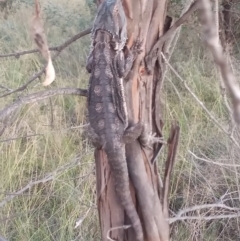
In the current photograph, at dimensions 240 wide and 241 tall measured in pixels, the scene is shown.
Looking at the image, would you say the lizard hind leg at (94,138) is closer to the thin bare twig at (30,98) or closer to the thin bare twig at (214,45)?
the thin bare twig at (30,98)

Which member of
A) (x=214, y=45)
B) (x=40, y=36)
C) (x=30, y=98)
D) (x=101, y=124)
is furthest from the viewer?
(x=101, y=124)

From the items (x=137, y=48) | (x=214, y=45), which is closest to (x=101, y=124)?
(x=137, y=48)

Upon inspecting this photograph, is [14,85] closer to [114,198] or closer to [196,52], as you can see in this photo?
[196,52]

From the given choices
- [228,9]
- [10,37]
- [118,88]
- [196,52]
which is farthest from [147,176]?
[10,37]

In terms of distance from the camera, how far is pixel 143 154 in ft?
4.74

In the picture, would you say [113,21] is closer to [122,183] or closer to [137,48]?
[137,48]

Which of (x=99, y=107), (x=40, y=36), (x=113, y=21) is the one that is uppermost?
(x=113, y=21)

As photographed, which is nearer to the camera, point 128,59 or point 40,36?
point 40,36

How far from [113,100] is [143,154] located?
0.18 metres

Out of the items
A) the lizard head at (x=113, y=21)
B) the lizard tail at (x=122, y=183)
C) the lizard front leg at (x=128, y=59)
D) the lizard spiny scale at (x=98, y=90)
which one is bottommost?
the lizard tail at (x=122, y=183)

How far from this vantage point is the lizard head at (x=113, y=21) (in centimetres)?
148

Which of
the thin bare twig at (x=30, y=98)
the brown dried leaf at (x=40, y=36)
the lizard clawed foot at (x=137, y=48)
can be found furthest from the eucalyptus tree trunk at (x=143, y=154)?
the brown dried leaf at (x=40, y=36)

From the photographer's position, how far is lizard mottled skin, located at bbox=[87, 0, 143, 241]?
1.38 metres

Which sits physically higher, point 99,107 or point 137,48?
point 137,48
